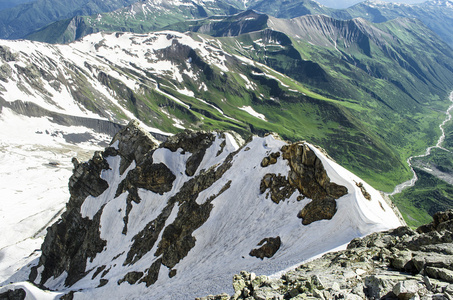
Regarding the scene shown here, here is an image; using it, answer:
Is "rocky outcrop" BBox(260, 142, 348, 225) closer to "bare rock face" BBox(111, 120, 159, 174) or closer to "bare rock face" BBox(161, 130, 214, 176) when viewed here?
"bare rock face" BBox(161, 130, 214, 176)

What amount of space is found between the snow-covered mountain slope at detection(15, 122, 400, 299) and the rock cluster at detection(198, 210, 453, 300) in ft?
26.9

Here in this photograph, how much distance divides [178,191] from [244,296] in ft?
176

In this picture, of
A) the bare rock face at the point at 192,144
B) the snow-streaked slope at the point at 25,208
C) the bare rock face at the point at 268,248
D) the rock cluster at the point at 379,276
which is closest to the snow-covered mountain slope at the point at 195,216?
the bare rock face at the point at 268,248

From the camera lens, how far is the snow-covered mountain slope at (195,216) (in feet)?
121

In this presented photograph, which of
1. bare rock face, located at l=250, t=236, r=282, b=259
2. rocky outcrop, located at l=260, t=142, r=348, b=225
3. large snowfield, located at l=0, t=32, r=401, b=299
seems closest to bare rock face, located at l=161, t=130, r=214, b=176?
large snowfield, located at l=0, t=32, r=401, b=299

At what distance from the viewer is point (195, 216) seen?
54406 millimetres

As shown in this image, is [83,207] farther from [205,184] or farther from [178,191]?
[205,184]

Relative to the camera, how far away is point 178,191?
72.2m

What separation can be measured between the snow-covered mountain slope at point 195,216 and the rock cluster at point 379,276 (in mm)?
8185

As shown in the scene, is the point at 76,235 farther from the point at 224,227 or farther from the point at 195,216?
the point at 224,227

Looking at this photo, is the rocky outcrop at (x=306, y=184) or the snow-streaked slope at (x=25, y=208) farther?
the snow-streaked slope at (x=25, y=208)

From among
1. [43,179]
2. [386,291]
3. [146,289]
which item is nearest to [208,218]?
[146,289]

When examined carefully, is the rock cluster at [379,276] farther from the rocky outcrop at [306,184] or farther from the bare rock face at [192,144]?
the bare rock face at [192,144]

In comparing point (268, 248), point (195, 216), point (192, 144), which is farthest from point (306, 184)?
point (192, 144)
